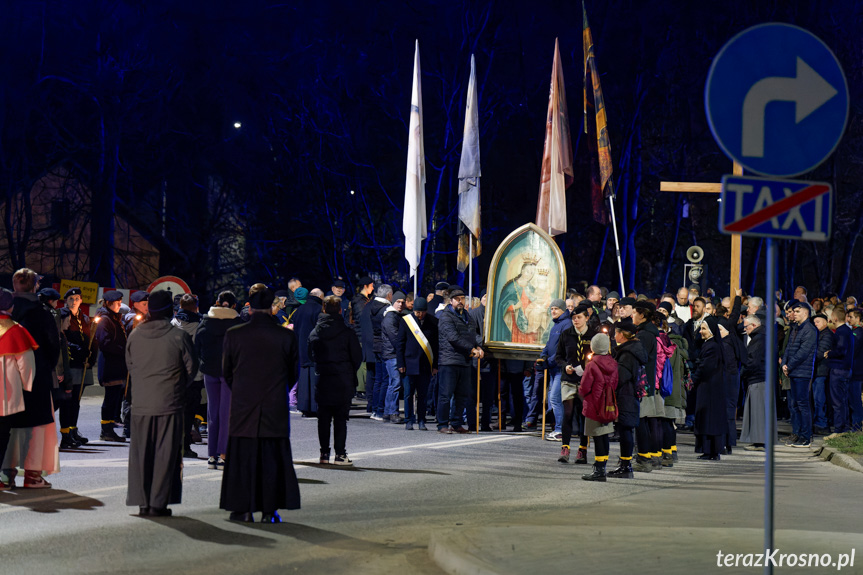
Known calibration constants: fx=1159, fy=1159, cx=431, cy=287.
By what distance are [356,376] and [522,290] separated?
153 inches

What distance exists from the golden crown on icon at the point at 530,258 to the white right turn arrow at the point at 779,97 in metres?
13.0

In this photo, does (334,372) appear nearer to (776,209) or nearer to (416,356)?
(416,356)

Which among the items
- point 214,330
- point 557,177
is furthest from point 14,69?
point 214,330

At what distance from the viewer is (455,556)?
7.76 meters

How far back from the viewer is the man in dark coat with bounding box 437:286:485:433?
18.4 meters

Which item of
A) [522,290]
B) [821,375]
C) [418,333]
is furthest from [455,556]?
[821,375]

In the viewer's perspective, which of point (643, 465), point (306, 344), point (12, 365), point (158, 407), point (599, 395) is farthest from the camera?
point (306, 344)

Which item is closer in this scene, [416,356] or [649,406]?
[649,406]

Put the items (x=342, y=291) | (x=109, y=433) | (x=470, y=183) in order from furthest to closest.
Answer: (x=470, y=183) → (x=342, y=291) → (x=109, y=433)

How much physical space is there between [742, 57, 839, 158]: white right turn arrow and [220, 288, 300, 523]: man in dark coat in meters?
4.98

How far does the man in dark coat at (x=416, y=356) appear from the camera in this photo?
1909 centimetres

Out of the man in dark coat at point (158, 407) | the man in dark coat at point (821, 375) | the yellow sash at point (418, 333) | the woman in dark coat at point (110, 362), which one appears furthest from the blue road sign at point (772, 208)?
the man in dark coat at point (821, 375)

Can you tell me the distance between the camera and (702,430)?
51.5ft

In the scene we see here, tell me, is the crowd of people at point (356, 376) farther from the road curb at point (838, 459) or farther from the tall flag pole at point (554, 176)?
the tall flag pole at point (554, 176)
